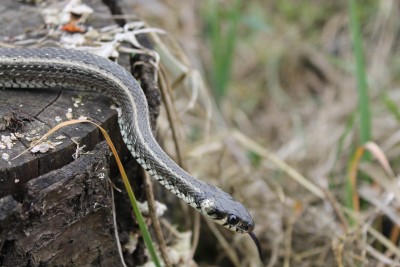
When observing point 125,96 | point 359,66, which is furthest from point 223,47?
point 125,96

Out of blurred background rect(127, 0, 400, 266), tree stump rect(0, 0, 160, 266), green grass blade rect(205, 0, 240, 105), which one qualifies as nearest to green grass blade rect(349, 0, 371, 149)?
blurred background rect(127, 0, 400, 266)

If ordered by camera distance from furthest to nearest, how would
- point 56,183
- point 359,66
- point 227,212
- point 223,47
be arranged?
point 223,47 < point 359,66 < point 227,212 < point 56,183

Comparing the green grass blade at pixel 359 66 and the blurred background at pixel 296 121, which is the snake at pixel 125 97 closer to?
the blurred background at pixel 296 121

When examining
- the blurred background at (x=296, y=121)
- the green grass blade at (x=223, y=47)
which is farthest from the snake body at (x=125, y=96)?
the green grass blade at (x=223, y=47)

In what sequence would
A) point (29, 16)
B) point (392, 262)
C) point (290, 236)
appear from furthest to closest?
point (290, 236) < point (392, 262) < point (29, 16)

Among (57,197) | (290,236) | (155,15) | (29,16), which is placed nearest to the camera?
(57,197)

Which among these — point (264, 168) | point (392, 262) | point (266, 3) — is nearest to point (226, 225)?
point (392, 262)

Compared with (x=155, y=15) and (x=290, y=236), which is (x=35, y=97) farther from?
(x=155, y=15)

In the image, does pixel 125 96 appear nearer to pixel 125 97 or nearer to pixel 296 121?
pixel 125 97
